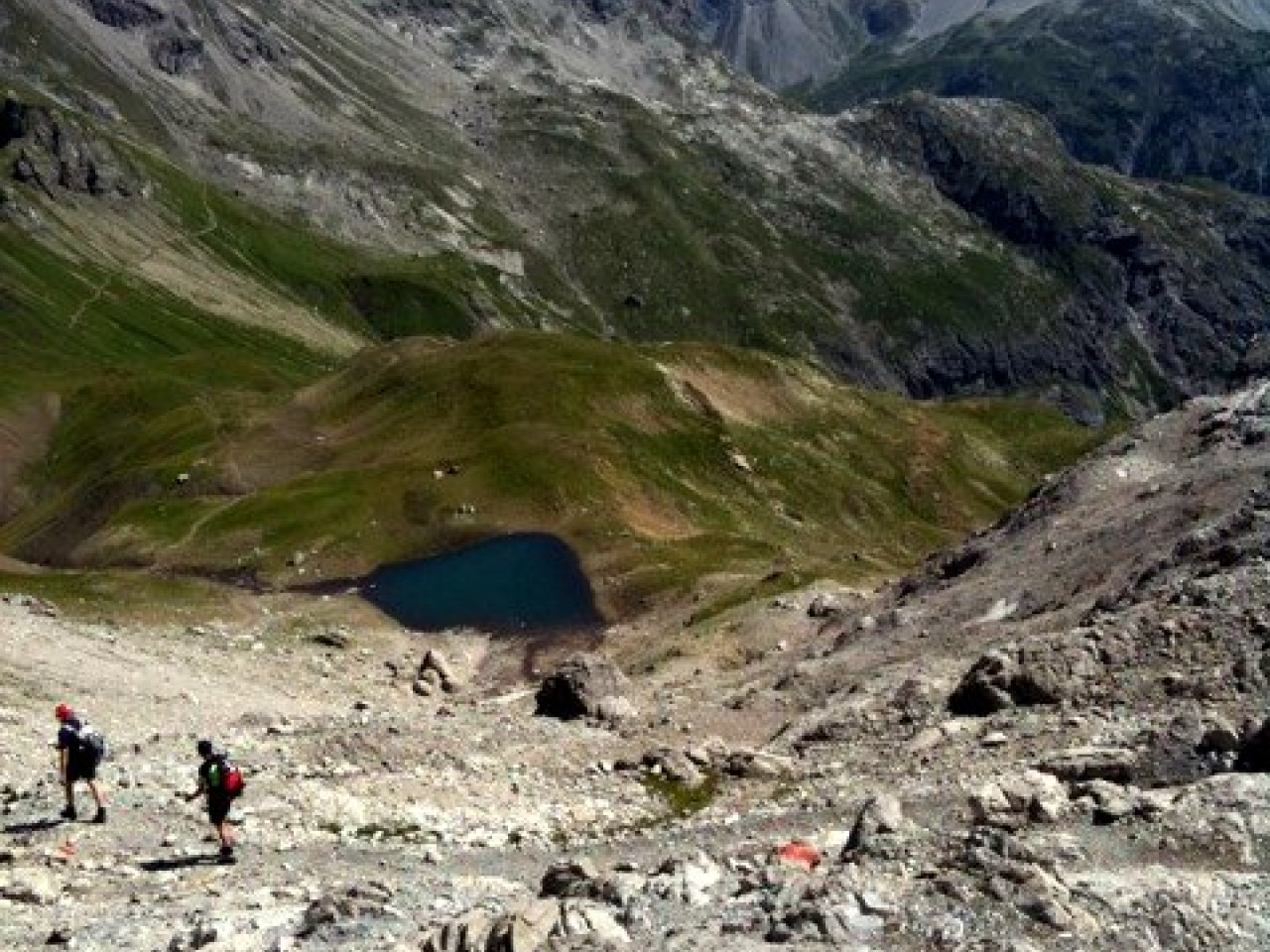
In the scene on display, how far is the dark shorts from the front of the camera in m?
34.5

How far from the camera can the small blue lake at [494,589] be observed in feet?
329

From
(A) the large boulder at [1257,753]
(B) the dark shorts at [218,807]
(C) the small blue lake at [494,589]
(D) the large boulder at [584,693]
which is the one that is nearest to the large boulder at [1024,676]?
(A) the large boulder at [1257,753]

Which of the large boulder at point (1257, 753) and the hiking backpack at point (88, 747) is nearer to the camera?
the large boulder at point (1257, 753)

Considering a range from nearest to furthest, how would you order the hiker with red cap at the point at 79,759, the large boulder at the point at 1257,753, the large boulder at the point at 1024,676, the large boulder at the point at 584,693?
the large boulder at the point at 1257,753 → the hiker with red cap at the point at 79,759 → the large boulder at the point at 1024,676 → the large boulder at the point at 584,693

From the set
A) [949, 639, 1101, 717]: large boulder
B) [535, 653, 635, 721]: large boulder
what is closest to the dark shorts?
[535, 653, 635, 721]: large boulder

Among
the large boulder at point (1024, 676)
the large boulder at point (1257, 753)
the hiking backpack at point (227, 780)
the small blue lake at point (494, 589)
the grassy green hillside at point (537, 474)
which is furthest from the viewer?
the grassy green hillside at point (537, 474)

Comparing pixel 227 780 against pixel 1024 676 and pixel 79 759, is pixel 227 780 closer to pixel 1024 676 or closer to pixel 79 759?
pixel 79 759

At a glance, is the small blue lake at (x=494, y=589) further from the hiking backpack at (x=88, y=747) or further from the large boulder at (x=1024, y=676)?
the hiking backpack at (x=88, y=747)

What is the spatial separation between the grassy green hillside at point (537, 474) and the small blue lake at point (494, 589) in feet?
7.16

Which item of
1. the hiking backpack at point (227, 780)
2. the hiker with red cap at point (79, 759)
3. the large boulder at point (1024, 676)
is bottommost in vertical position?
the large boulder at point (1024, 676)

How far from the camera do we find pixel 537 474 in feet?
404

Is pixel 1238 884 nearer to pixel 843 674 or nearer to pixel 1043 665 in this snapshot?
pixel 1043 665

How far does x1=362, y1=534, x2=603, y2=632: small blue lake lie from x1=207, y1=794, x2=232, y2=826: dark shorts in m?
64.0

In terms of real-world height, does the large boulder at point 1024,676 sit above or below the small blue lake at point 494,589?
below
